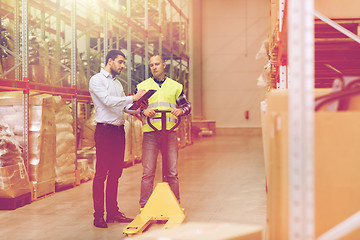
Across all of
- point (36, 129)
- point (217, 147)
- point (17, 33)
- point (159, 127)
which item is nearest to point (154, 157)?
point (159, 127)

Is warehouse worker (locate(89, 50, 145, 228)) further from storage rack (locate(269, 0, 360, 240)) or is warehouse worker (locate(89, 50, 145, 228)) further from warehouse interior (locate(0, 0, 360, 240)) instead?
storage rack (locate(269, 0, 360, 240))

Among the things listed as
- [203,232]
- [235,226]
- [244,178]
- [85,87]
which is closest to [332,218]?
[235,226]

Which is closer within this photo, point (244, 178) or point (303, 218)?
point (303, 218)

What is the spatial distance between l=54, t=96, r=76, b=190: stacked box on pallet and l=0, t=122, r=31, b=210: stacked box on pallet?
0.95 meters

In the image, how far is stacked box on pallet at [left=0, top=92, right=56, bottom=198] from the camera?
256 inches

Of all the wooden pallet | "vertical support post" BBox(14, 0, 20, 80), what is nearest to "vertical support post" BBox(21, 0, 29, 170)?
"vertical support post" BBox(14, 0, 20, 80)

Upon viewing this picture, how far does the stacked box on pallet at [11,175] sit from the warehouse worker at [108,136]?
5.03 feet

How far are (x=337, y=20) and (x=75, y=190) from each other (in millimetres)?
4908

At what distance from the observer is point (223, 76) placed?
865 inches

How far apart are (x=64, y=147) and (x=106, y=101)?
8.97 ft

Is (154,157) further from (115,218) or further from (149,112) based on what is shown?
(115,218)

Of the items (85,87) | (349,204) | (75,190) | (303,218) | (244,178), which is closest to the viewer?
(303,218)

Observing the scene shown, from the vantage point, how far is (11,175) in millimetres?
5898

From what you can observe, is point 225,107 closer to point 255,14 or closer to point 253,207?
point 255,14
